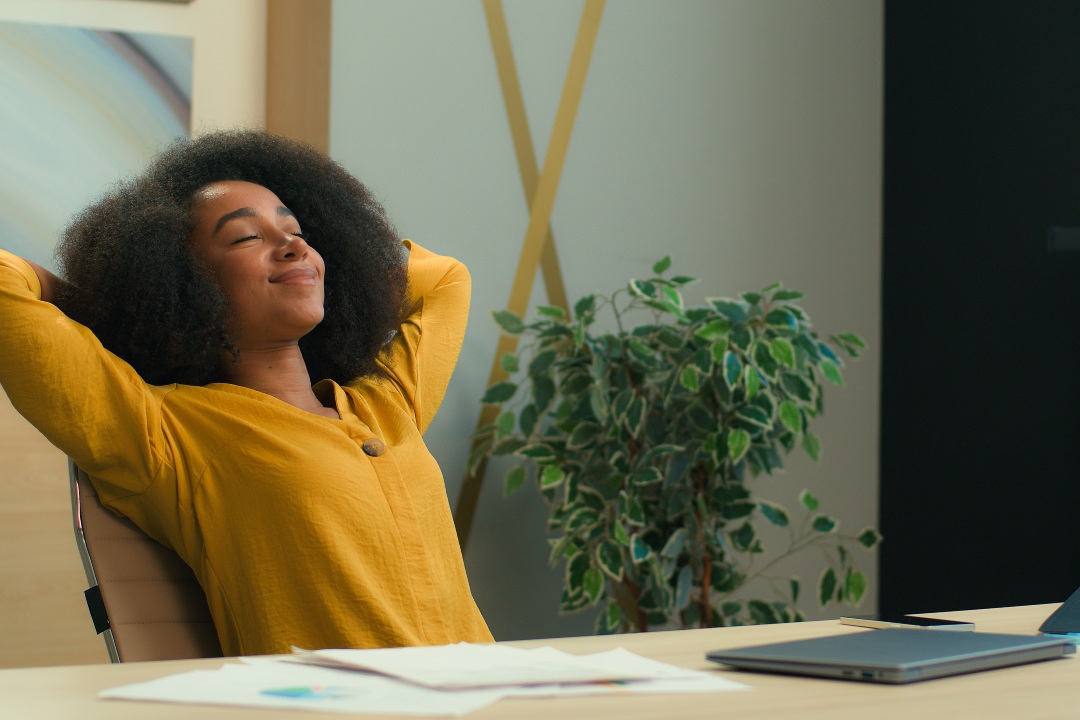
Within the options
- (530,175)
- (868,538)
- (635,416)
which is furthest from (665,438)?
(530,175)

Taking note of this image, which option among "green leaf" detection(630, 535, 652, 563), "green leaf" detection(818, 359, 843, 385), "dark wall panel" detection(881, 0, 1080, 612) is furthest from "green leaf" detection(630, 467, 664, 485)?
"dark wall panel" detection(881, 0, 1080, 612)

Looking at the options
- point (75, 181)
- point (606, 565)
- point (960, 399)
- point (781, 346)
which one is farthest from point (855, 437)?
point (75, 181)

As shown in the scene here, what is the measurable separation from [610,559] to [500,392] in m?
0.49

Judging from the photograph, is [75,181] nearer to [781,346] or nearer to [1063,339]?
[781,346]

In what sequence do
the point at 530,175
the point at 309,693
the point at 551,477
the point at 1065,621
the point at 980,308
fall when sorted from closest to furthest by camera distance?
the point at 309,693 → the point at 1065,621 → the point at 551,477 → the point at 530,175 → the point at 980,308

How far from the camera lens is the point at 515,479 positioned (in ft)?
9.30

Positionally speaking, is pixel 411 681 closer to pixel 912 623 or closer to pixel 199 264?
pixel 912 623

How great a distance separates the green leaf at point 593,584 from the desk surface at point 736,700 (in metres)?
1.69

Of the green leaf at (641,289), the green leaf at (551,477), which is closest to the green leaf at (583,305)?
the green leaf at (641,289)

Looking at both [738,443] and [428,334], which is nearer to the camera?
[428,334]

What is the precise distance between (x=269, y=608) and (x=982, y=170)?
2481 millimetres

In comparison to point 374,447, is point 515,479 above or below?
below

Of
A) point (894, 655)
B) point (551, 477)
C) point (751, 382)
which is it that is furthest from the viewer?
point (551, 477)

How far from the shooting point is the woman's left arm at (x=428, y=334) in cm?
190
